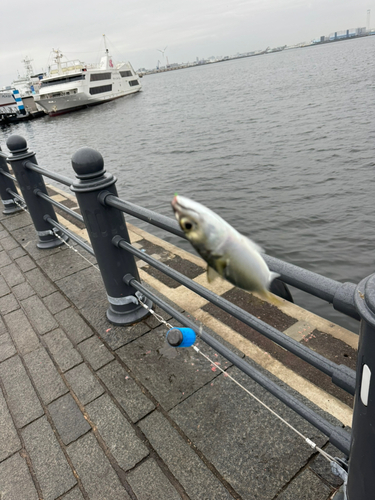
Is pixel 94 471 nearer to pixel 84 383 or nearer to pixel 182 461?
pixel 182 461

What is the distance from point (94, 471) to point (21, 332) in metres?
1.71

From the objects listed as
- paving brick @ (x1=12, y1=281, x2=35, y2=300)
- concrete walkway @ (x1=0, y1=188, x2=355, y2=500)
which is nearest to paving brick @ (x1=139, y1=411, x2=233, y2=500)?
concrete walkway @ (x1=0, y1=188, x2=355, y2=500)

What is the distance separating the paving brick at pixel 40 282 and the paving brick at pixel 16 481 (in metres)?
1.92

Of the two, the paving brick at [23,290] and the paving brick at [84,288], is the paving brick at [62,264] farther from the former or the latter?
the paving brick at [23,290]

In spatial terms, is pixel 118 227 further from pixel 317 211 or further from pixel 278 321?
pixel 317 211

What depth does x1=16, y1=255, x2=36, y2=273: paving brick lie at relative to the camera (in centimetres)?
441

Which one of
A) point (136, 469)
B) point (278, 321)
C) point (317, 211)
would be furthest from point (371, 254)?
point (136, 469)

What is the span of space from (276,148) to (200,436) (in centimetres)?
1453

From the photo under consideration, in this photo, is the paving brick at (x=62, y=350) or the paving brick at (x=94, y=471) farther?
the paving brick at (x=62, y=350)

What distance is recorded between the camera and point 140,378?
8.54 feet

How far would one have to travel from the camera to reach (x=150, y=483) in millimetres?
1934

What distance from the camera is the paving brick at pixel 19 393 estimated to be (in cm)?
244

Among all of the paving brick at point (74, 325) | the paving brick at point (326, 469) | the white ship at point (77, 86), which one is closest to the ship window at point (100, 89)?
the white ship at point (77, 86)

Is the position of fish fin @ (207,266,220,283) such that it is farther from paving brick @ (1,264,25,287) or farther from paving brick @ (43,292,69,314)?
paving brick @ (1,264,25,287)
